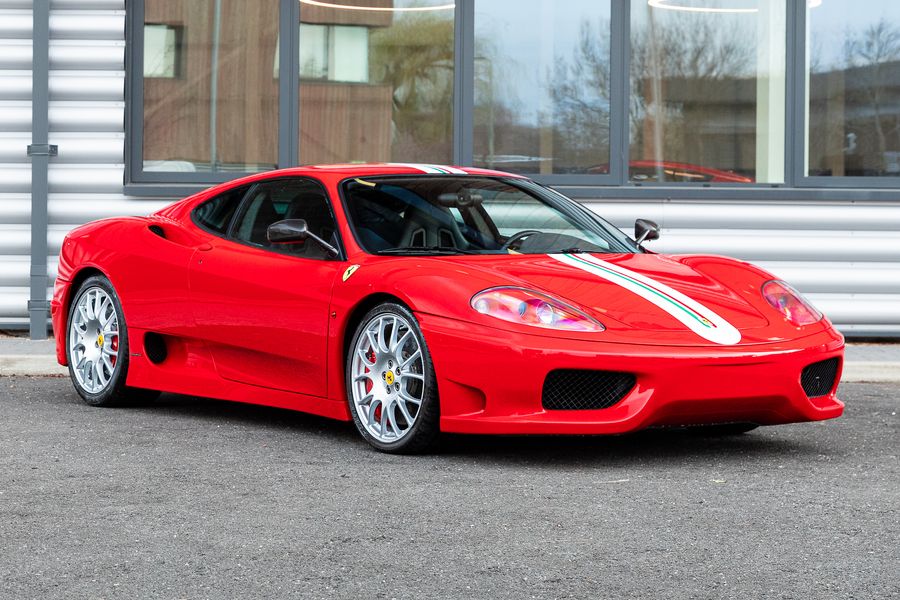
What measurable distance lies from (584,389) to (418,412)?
654mm

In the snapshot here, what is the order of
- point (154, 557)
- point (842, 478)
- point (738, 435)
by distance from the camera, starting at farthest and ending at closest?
point (738, 435)
point (842, 478)
point (154, 557)

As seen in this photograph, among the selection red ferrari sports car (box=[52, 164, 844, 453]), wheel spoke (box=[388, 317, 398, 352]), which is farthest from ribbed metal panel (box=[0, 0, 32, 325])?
wheel spoke (box=[388, 317, 398, 352])

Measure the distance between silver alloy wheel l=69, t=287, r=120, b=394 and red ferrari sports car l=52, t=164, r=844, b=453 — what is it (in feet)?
0.04

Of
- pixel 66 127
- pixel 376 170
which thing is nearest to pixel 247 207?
pixel 376 170

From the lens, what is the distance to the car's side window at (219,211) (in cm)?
739

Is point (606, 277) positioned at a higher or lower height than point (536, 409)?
higher

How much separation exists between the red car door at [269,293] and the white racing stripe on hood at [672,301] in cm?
104

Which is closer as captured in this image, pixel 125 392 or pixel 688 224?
pixel 125 392

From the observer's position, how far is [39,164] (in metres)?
10.8

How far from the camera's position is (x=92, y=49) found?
11.1 meters

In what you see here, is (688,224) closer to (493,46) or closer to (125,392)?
(493,46)

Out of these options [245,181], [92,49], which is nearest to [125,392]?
[245,181]

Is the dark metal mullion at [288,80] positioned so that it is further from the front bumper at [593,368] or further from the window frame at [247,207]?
the front bumper at [593,368]

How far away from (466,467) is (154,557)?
180cm
